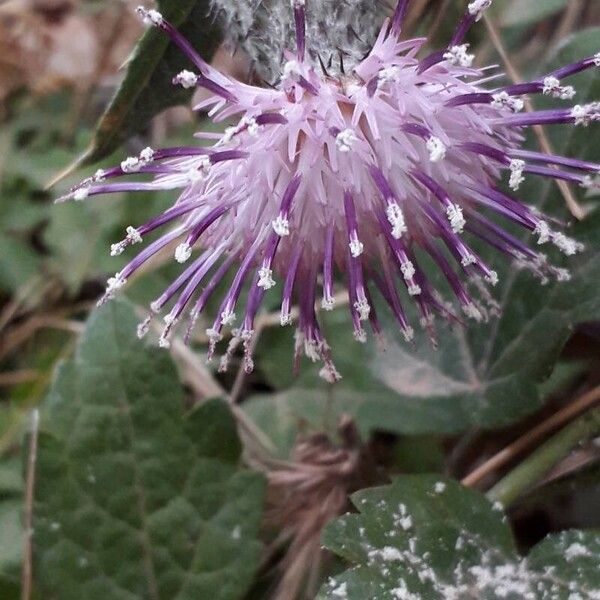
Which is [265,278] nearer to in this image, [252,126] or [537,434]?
[252,126]

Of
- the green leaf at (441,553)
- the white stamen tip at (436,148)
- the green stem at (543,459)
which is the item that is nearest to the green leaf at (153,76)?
the white stamen tip at (436,148)

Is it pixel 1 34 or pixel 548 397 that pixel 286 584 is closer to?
pixel 548 397

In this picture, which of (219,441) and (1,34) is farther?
(1,34)

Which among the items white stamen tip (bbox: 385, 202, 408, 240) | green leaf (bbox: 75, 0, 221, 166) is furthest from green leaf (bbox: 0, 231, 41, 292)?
white stamen tip (bbox: 385, 202, 408, 240)

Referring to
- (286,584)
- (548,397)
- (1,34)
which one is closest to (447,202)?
(548,397)

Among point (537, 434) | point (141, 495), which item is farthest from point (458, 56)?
point (141, 495)

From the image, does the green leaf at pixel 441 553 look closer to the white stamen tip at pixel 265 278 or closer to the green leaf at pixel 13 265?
the white stamen tip at pixel 265 278
